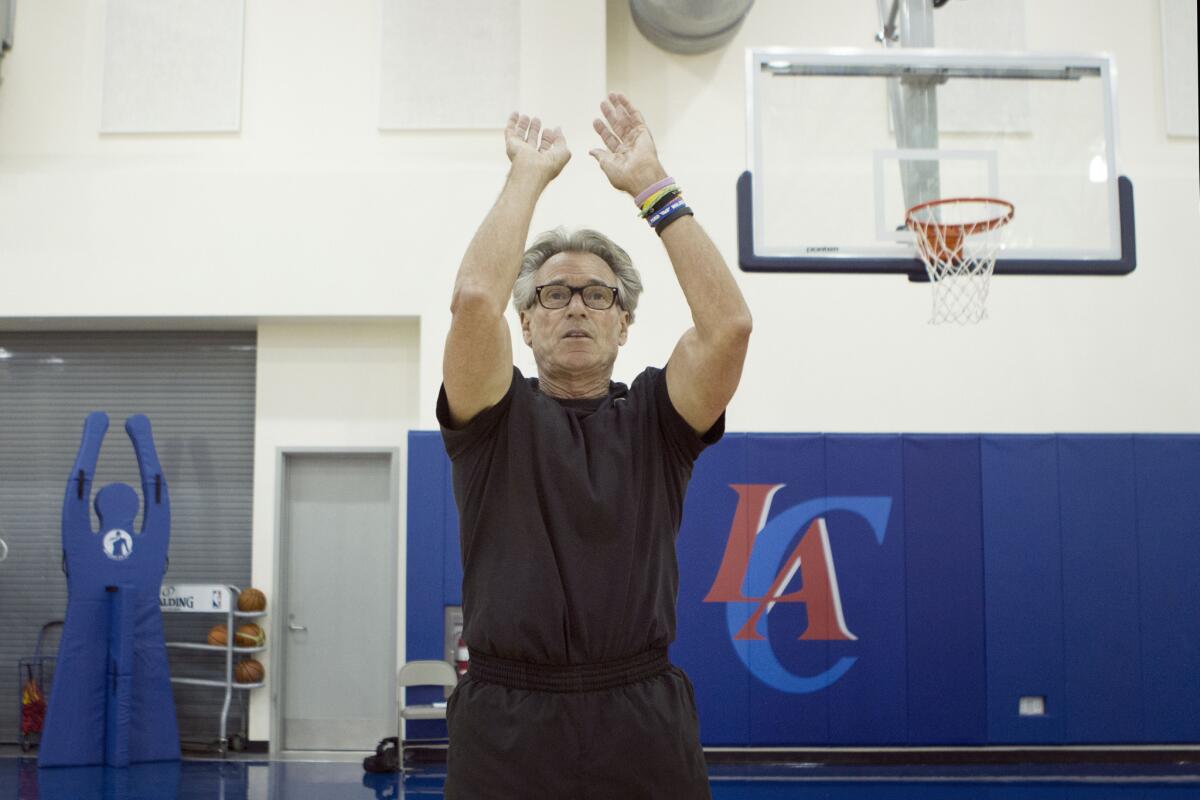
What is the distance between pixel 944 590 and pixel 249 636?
507 centimetres

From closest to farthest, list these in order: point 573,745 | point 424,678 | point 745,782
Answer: point 573,745, point 745,782, point 424,678

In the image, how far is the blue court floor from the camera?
6.60 meters

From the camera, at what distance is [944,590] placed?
7.73 m

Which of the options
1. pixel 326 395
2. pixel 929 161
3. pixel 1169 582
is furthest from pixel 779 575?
pixel 326 395

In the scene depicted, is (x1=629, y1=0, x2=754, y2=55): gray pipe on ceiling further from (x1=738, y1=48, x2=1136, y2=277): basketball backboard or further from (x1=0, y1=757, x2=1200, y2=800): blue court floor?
(x1=0, y1=757, x2=1200, y2=800): blue court floor

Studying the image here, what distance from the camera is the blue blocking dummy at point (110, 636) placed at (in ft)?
24.5

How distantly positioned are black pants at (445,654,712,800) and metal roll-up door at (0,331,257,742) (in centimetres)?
726

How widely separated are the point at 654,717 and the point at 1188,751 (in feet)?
24.5

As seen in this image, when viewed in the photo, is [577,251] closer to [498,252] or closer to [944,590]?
[498,252]

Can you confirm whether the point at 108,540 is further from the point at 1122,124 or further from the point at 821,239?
the point at 1122,124

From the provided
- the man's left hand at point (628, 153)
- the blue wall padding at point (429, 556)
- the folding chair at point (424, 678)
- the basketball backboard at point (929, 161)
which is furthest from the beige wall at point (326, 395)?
the man's left hand at point (628, 153)

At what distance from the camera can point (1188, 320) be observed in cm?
829

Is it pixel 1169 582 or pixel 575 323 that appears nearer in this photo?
pixel 575 323

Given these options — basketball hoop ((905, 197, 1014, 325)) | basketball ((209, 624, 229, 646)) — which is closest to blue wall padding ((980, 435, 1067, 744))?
basketball hoop ((905, 197, 1014, 325))
